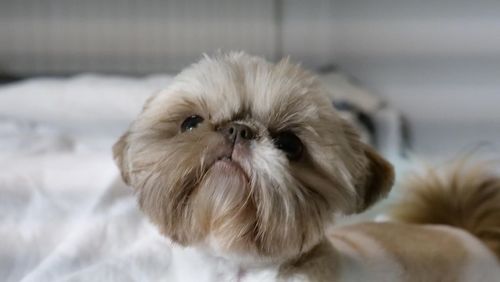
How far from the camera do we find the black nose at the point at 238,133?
2.15 feet

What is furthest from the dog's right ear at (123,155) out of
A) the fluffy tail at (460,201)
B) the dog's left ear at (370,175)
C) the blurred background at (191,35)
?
the blurred background at (191,35)

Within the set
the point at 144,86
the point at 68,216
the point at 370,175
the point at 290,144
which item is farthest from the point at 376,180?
the point at 144,86

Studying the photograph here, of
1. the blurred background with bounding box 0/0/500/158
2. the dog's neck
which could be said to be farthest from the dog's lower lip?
the blurred background with bounding box 0/0/500/158

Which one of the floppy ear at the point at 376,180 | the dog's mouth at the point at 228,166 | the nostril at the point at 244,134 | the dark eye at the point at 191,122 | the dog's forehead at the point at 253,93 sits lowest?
the floppy ear at the point at 376,180

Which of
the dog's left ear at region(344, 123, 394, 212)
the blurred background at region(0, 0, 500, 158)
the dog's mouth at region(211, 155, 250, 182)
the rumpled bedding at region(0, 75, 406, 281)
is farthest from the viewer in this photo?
the blurred background at region(0, 0, 500, 158)

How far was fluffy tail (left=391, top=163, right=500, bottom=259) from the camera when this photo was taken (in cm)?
99

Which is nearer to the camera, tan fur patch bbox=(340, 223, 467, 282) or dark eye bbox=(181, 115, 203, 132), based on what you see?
dark eye bbox=(181, 115, 203, 132)

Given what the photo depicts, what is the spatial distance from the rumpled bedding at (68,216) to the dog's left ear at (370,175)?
276 millimetres

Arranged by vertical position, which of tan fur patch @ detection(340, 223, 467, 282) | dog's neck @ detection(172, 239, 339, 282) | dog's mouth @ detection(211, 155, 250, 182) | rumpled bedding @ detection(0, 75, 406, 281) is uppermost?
dog's mouth @ detection(211, 155, 250, 182)

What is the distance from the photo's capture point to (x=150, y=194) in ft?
2.27

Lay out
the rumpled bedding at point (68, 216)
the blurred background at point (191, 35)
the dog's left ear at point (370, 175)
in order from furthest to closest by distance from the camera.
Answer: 1. the blurred background at point (191, 35)
2. the rumpled bedding at point (68, 216)
3. the dog's left ear at point (370, 175)

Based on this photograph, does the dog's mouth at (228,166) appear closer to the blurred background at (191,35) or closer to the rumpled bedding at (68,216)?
the rumpled bedding at (68,216)

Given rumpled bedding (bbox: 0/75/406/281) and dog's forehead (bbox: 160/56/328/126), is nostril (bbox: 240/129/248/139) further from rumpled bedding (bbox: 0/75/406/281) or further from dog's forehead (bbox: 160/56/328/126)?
rumpled bedding (bbox: 0/75/406/281)

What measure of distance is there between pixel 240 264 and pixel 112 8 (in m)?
1.80
